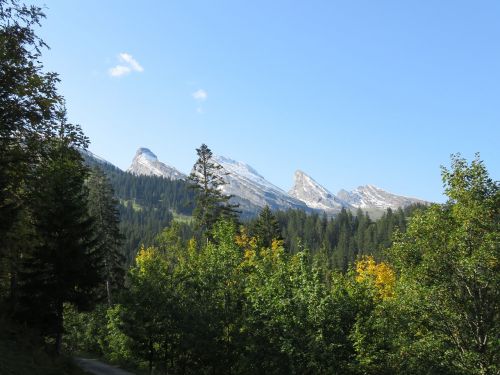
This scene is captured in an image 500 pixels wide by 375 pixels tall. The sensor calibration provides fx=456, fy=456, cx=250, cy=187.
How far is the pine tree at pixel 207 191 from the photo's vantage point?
4803 cm

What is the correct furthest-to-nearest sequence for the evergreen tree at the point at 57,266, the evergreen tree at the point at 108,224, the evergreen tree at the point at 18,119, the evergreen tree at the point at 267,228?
the evergreen tree at the point at 267,228 → the evergreen tree at the point at 108,224 → the evergreen tree at the point at 57,266 → the evergreen tree at the point at 18,119

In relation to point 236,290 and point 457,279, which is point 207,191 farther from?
point 457,279

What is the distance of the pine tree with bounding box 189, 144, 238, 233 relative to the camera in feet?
158

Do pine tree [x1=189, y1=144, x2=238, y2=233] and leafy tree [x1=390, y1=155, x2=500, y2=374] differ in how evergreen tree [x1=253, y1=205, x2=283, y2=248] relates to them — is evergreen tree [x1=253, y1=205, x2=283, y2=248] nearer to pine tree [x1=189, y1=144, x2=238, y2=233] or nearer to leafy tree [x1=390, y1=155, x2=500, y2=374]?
pine tree [x1=189, y1=144, x2=238, y2=233]

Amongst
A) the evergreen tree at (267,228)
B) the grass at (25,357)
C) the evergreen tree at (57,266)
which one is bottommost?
the grass at (25,357)

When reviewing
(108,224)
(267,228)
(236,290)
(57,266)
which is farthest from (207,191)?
(57,266)

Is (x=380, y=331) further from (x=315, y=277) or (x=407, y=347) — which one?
(x=315, y=277)

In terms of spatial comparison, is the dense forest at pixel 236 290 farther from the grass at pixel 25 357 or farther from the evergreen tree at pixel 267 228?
the evergreen tree at pixel 267 228

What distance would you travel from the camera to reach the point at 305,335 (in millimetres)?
21438

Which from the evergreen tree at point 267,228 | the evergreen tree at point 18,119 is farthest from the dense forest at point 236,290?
the evergreen tree at point 267,228

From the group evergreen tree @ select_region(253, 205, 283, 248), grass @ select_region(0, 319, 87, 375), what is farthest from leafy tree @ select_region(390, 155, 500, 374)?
evergreen tree @ select_region(253, 205, 283, 248)

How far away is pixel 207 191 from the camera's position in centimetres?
4853

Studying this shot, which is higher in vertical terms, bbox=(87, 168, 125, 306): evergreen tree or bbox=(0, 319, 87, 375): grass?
bbox=(87, 168, 125, 306): evergreen tree

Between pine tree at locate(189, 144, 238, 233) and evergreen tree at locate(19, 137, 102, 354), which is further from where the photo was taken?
pine tree at locate(189, 144, 238, 233)
